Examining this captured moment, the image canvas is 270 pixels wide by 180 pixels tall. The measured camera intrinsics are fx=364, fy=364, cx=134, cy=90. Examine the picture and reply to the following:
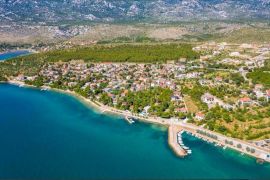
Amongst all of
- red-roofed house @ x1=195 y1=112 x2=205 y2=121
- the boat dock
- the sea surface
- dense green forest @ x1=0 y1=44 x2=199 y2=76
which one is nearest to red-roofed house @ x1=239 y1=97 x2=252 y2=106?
red-roofed house @ x1=195 y1=112 x2=205 y2=121

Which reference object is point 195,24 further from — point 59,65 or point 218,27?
point 59,65

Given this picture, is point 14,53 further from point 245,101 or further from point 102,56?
point 245,101

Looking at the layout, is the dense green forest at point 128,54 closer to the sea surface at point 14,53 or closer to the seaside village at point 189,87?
the seaside village at point 189,87

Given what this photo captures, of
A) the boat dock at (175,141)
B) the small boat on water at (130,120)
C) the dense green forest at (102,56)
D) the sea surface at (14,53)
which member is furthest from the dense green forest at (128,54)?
the boat dock at (175,141)

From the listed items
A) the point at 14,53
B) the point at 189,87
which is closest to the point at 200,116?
the point at 189,87

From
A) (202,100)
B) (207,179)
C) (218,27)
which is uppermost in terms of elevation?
(218,27)

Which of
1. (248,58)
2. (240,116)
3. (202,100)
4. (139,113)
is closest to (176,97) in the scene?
(202,100)

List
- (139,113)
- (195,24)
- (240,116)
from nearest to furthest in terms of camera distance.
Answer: (240,116), (139,113), (195,24)

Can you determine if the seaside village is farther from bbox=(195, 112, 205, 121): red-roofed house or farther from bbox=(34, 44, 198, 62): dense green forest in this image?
bbox=(34, 44, 198, 62): dense green forest
